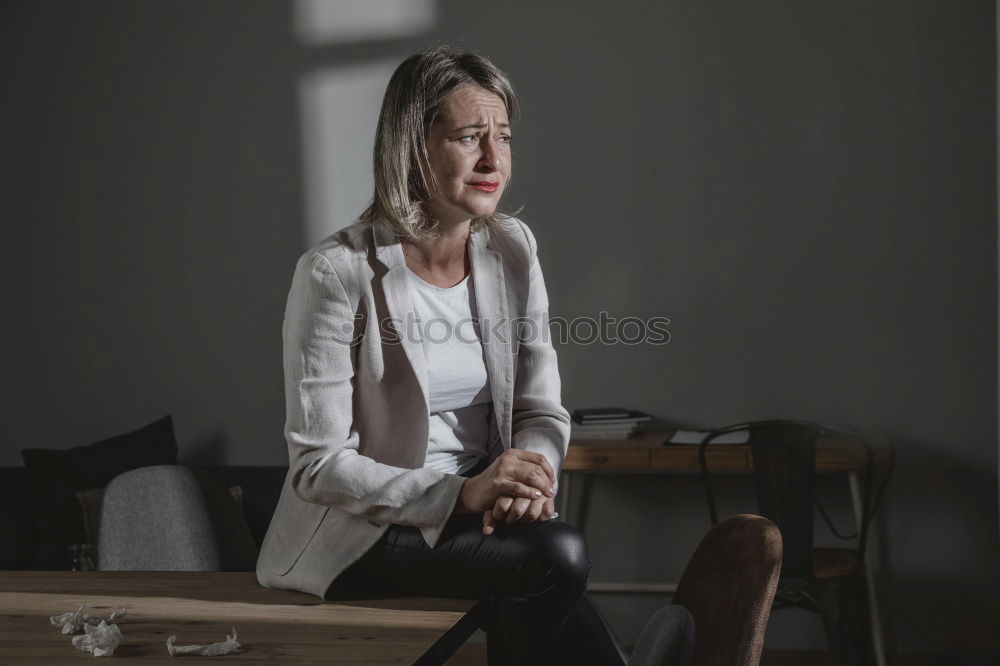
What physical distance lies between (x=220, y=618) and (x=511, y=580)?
0.35 meters

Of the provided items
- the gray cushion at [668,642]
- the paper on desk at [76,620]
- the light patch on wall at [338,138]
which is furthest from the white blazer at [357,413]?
the light patch on wall at [338,138]

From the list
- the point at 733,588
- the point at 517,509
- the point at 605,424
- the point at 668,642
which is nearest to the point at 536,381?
the point at 517,509

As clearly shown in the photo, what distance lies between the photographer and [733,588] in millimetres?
1172

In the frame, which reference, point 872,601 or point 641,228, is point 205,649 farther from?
point 641,228

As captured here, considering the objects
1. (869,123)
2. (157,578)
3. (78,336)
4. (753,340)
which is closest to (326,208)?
(78,336)

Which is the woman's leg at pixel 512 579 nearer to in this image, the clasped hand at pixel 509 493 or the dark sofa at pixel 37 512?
the clasped hand at pixel 509 493

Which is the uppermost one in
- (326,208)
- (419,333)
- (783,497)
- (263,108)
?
(263,108)

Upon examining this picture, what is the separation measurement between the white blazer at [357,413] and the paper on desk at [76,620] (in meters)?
0.23

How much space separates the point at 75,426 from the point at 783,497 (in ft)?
8.60

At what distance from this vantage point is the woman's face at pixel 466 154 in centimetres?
154

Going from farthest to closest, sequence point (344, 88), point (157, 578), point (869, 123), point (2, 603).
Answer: point (344, 88), point (869, 123), point (157, 578), point (2, 603)

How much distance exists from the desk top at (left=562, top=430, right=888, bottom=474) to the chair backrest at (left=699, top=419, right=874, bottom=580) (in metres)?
0.21

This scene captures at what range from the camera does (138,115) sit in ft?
13.0

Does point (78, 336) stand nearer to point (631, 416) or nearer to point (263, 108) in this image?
point (263, 108)
